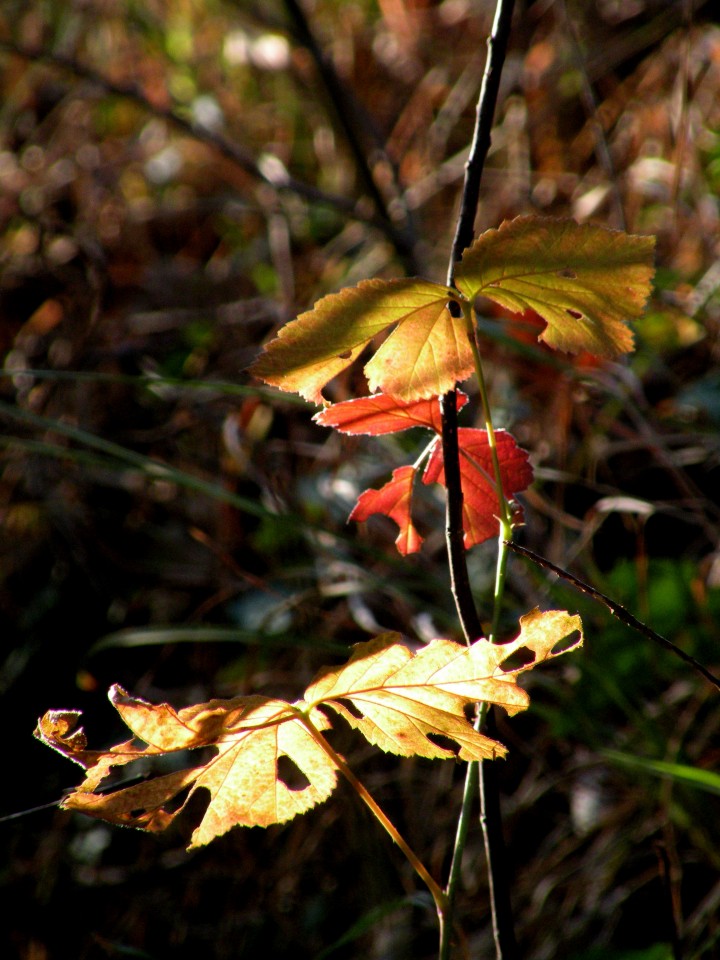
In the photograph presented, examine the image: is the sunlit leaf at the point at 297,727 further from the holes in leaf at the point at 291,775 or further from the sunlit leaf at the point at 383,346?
the holes in leaf at the point at 291,775

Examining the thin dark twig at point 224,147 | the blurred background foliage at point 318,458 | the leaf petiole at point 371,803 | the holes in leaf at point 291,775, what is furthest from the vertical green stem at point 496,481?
the thin dark twig at point 224,147

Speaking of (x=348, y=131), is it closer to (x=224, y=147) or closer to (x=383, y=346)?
(x=224, y=147)

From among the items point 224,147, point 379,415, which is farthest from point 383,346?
point 224,147

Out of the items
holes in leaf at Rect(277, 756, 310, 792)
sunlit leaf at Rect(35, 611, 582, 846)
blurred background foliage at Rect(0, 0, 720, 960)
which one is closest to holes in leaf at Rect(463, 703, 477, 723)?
sunlit leaf at Rect(35, 611, 582, 846)

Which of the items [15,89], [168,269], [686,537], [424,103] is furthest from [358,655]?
[15,89]

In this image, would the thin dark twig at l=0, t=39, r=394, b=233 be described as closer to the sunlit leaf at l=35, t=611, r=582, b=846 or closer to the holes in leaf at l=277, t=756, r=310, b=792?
the holes in leaf at l=277, t=756, r=310, b=792
